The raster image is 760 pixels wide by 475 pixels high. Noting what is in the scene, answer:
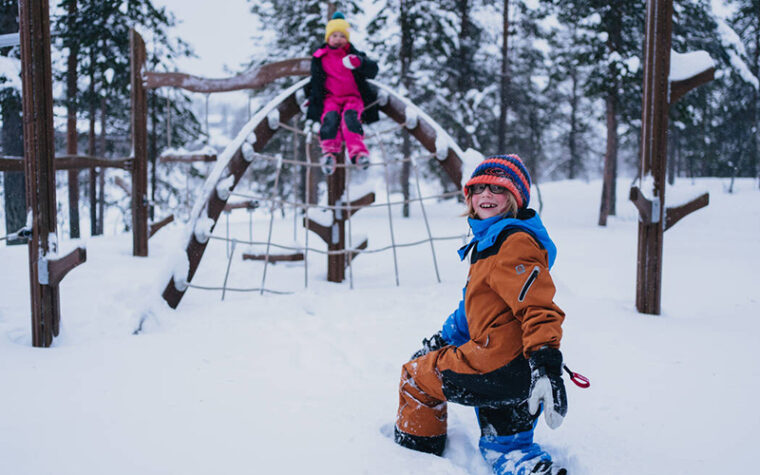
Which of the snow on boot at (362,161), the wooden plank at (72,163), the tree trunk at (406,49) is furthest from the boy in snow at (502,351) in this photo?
the tree trunk at (406,49)

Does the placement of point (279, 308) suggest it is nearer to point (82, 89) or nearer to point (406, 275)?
point (406, 275)

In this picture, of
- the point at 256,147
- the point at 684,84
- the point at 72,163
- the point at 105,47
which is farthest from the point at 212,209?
the point at 105,47

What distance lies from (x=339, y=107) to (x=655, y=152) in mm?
2887

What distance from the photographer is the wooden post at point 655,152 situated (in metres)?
3.77

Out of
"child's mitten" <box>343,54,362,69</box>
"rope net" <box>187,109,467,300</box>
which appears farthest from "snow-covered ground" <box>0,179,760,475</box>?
"child's mitten" <box>343,54,362,69</box>

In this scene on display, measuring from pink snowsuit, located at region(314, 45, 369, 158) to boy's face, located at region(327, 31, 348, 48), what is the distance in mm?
46

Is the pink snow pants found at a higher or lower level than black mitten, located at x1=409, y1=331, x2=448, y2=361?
higher

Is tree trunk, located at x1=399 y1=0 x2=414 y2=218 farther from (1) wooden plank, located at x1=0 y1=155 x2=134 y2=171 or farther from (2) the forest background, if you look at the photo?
(1) wooden plank, located at x1=0 y1=155 x2=134 y2=171

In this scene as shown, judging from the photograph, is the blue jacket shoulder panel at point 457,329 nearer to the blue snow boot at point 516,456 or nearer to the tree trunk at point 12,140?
the blue snow boot at point 516,456

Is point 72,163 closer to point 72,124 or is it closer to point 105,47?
point 72,124

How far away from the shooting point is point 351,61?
483cm

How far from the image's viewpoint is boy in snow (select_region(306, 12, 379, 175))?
15.9ft

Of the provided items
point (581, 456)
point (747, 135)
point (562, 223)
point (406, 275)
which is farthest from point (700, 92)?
point (581, 456)

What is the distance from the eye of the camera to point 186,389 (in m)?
2.60
